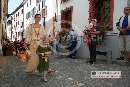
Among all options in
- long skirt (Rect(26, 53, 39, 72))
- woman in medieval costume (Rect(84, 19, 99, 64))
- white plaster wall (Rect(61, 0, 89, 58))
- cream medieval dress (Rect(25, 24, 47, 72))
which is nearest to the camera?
cream medieval dress (Rect(25, 24, 47, 72))

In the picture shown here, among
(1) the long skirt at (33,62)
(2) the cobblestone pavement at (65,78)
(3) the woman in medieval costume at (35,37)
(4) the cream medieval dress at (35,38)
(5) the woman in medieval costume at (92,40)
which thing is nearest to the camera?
(2) the cobblestone pavement at (65,78)

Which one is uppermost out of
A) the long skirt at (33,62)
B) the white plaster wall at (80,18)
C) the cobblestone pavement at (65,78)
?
the white plaster wall at (80,18)

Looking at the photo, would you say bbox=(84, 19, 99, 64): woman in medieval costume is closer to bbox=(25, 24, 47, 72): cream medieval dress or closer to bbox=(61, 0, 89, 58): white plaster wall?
bbox=(25, 24, 47, 72): cream medieval dress

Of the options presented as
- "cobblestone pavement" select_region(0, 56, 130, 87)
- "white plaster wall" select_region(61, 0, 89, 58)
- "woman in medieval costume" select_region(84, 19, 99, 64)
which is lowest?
"cobblestone pavement" select_region(0, 56, 130, 87)

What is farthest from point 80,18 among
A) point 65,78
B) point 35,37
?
point 65,78

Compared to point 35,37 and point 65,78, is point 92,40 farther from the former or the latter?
point 65,78

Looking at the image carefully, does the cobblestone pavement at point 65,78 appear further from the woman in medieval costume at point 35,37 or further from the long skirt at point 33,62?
the woman in medieval costume at point 35,37

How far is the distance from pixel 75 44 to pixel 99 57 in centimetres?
268

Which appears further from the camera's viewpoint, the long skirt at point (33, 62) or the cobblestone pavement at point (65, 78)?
the long skirt at point (33, 62)

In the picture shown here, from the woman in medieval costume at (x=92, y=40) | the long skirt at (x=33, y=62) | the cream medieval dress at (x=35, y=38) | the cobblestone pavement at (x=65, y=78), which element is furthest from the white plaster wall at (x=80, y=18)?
the cream medieval dress at (x=35, y=38)

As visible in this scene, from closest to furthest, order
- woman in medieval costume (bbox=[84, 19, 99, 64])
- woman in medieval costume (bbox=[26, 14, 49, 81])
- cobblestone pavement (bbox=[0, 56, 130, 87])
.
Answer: cobblestone pavement (bbox=[0, 56, 130, 87]) → woman in medieval costume (bbox=[26, 14, 49, 81]) → woman in medieval costume (bbox=[84, 19, 99, 64])

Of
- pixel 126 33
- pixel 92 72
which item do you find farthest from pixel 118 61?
pixel 92 72

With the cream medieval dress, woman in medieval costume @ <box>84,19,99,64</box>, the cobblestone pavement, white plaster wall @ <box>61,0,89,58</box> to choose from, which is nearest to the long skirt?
the cream medieval dress

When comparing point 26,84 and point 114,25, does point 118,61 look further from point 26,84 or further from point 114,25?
point 26,84
